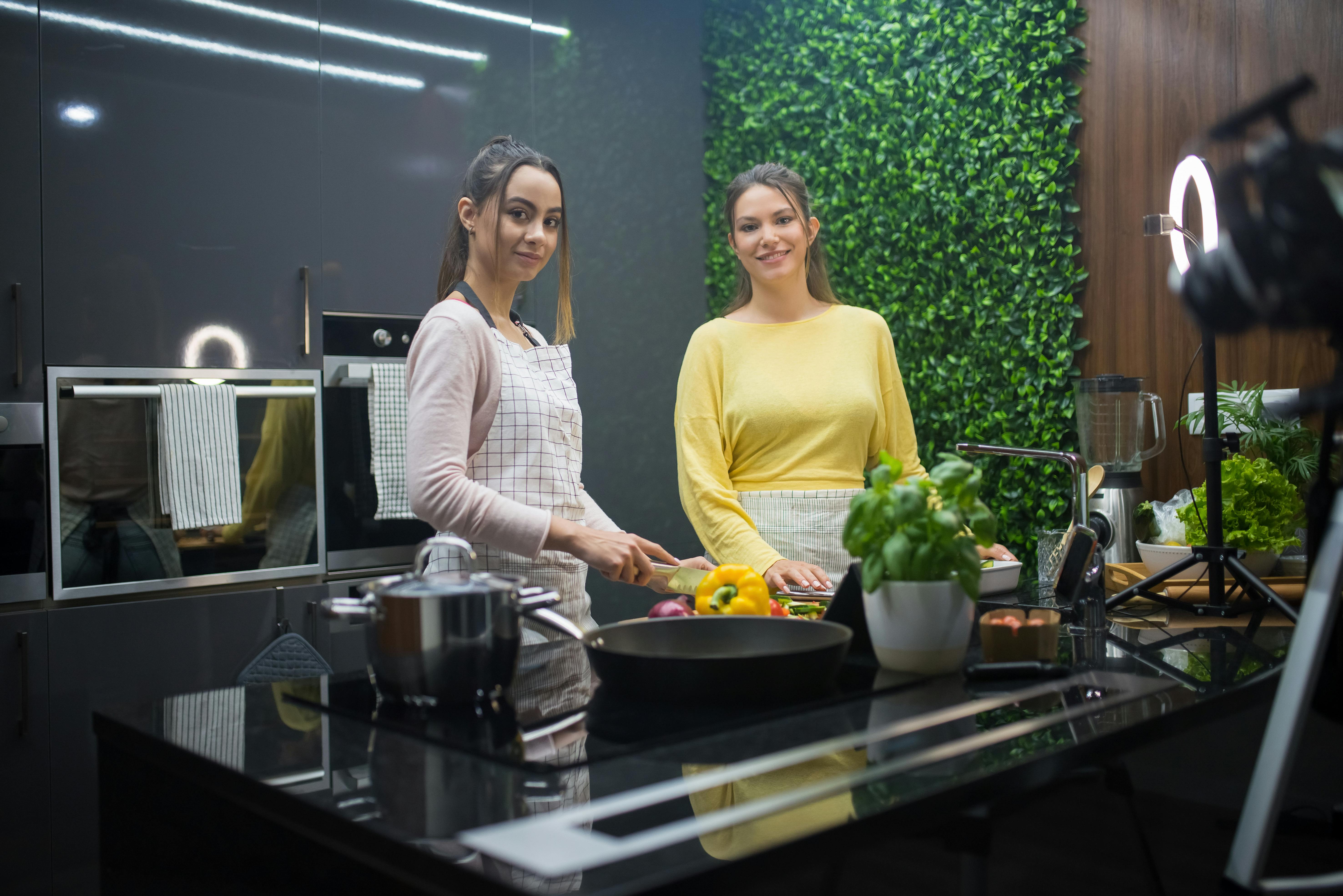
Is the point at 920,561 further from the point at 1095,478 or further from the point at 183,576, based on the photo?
the point at 183,576

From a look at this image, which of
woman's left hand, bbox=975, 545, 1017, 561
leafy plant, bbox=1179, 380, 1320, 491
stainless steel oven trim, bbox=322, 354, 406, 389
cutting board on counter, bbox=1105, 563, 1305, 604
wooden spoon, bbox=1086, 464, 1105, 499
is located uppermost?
stainless steel oven trim, bbox=322, 354, 406, 389

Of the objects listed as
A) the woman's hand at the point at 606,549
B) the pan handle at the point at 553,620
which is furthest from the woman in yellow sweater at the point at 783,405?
the pan handle at the point at 553,620

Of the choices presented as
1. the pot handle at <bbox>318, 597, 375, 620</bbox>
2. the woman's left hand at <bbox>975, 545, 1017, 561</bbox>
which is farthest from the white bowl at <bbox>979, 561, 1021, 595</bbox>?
the pot handle at <bbox>318, 597, 375, 620</bbox>

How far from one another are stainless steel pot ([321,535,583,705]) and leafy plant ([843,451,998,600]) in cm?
33

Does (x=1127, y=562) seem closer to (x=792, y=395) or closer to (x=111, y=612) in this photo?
(x=792, y=395)

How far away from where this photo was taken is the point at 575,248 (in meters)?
3.75

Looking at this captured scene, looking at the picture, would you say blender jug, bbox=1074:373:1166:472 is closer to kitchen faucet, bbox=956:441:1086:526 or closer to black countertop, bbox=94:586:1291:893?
kitchen faucet, bbox=956:441:1086:526

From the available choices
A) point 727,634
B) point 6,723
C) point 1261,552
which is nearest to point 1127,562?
point 1261,552

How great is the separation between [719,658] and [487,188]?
1034mm

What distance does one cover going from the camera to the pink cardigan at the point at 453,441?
1.48 m

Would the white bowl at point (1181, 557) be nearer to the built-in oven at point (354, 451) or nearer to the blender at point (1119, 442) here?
the blender at point (1119, 442)

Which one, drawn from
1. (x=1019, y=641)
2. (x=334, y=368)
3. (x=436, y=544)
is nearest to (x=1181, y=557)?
(x=1019, y=641)

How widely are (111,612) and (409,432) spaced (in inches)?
59.3

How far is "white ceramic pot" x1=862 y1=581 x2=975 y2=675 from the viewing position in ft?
3.66
